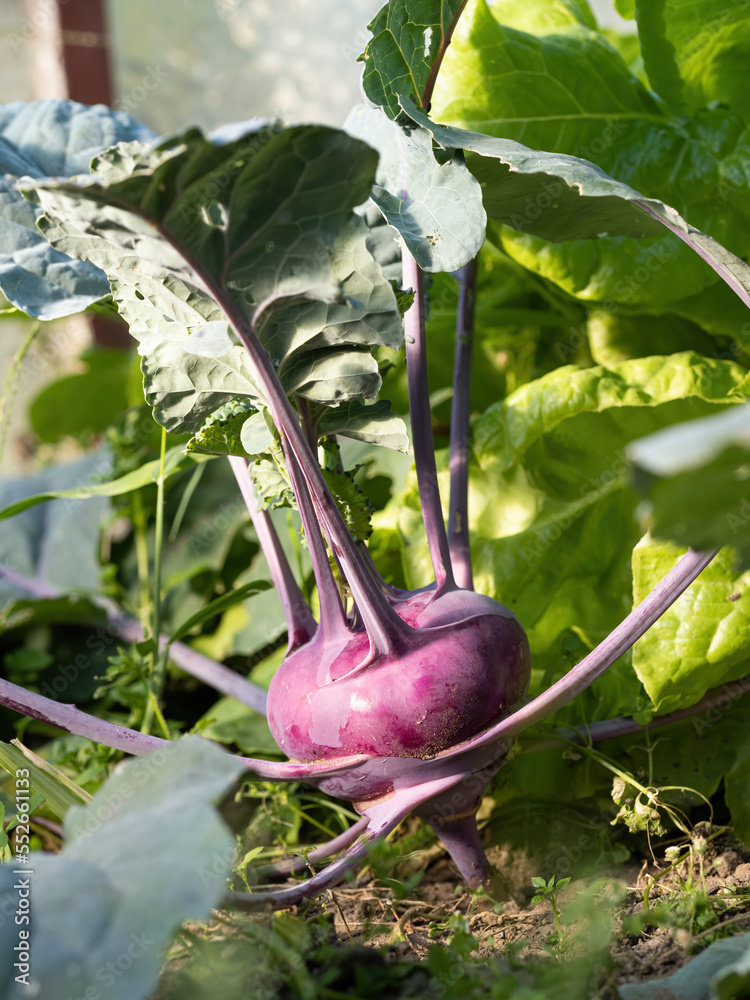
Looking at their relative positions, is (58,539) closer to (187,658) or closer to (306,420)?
(187,658)

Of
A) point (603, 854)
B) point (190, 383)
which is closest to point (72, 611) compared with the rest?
point (190, 383)

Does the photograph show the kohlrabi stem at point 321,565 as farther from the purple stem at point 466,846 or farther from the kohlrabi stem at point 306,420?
the purple stem at point 466,846

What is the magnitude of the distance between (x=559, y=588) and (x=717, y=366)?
233 millimetres

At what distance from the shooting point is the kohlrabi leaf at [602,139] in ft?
2.15

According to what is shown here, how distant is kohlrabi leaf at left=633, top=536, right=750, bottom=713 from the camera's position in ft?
1.72

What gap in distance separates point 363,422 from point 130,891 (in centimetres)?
31

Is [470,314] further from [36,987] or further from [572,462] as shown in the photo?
[36,987]

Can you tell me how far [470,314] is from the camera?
0.63m

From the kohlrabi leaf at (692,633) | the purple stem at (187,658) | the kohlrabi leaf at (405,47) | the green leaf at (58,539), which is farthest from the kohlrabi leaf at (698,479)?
the green leaf at (58,539)

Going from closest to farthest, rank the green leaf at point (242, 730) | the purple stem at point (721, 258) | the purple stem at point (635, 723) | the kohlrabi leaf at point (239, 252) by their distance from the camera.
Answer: the kohlrabi leaf at point (239, 252), the purple stem at point (721, 258), the purple stem at point (635, 723), the green leaf at point (242, 730)

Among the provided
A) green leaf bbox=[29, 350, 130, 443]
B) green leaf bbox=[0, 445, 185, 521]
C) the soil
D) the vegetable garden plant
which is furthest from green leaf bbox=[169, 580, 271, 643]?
green leaf bbox=[29, 350, 130, 443]

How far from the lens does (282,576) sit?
56 cm

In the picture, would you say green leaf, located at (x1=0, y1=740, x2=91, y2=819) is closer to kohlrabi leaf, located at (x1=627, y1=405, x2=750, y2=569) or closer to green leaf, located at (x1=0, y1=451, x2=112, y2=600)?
kohlrabi leaf, located at (x1=627, y1=405, x2=750, y2=569)

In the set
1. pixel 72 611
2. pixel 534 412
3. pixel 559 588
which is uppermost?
pixel 534 412
